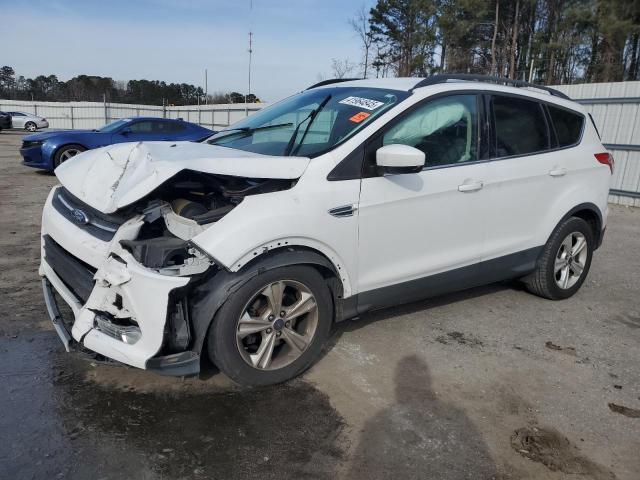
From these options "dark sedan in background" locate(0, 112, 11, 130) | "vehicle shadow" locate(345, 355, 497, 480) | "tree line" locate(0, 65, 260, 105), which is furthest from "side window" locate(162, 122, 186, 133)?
"tree line" locate(0, 65, 260, 105)

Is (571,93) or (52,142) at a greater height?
(571,93)

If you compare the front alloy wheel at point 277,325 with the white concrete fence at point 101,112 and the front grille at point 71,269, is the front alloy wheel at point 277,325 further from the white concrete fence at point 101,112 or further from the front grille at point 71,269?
the white concrete fence at point 101,112

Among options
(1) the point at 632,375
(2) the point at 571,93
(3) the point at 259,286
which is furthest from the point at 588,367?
(2) the point at 571,93

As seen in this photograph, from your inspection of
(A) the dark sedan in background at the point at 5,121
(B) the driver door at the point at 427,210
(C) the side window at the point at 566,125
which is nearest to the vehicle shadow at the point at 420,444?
(B) the driver door at the point at 427,210

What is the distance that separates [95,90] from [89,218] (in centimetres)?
6586

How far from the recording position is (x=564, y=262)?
4727mm

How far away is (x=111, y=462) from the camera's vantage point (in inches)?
94.5

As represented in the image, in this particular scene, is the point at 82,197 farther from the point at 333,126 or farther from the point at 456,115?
the point at 456,115

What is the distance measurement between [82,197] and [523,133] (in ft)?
11.0

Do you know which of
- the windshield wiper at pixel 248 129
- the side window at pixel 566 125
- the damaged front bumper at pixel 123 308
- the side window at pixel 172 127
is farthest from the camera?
the side window at pixel 172 127

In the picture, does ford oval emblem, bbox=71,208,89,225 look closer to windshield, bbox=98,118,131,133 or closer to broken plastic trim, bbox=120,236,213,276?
broken plastic trim, bbox=120,236,213,276

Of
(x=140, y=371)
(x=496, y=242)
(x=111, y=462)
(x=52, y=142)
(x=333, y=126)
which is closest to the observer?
(x=111, y=462)

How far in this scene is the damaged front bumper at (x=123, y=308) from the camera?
8.69 feet

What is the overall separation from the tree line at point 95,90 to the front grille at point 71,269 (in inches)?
2057
